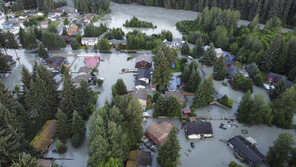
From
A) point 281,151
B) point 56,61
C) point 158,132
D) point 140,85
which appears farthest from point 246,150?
point 56,61

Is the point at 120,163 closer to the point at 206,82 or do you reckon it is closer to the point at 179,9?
the point at 206,82

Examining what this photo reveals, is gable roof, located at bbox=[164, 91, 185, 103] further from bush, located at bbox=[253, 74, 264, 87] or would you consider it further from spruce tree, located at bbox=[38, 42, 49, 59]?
spruce tree, located at bbox=[38, 42, 49, 59]

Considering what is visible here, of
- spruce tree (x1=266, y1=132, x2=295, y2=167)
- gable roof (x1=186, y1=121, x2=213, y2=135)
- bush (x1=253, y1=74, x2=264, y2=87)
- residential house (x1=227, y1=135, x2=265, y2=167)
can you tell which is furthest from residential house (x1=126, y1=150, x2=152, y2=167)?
bush (x1=253, y1=74, x2=264, y2=87)

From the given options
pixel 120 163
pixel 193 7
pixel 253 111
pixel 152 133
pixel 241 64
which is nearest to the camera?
pixel 120 163

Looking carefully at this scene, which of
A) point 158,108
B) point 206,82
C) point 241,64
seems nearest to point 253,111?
point 206,82

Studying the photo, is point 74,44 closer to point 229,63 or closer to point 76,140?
point 76,140
